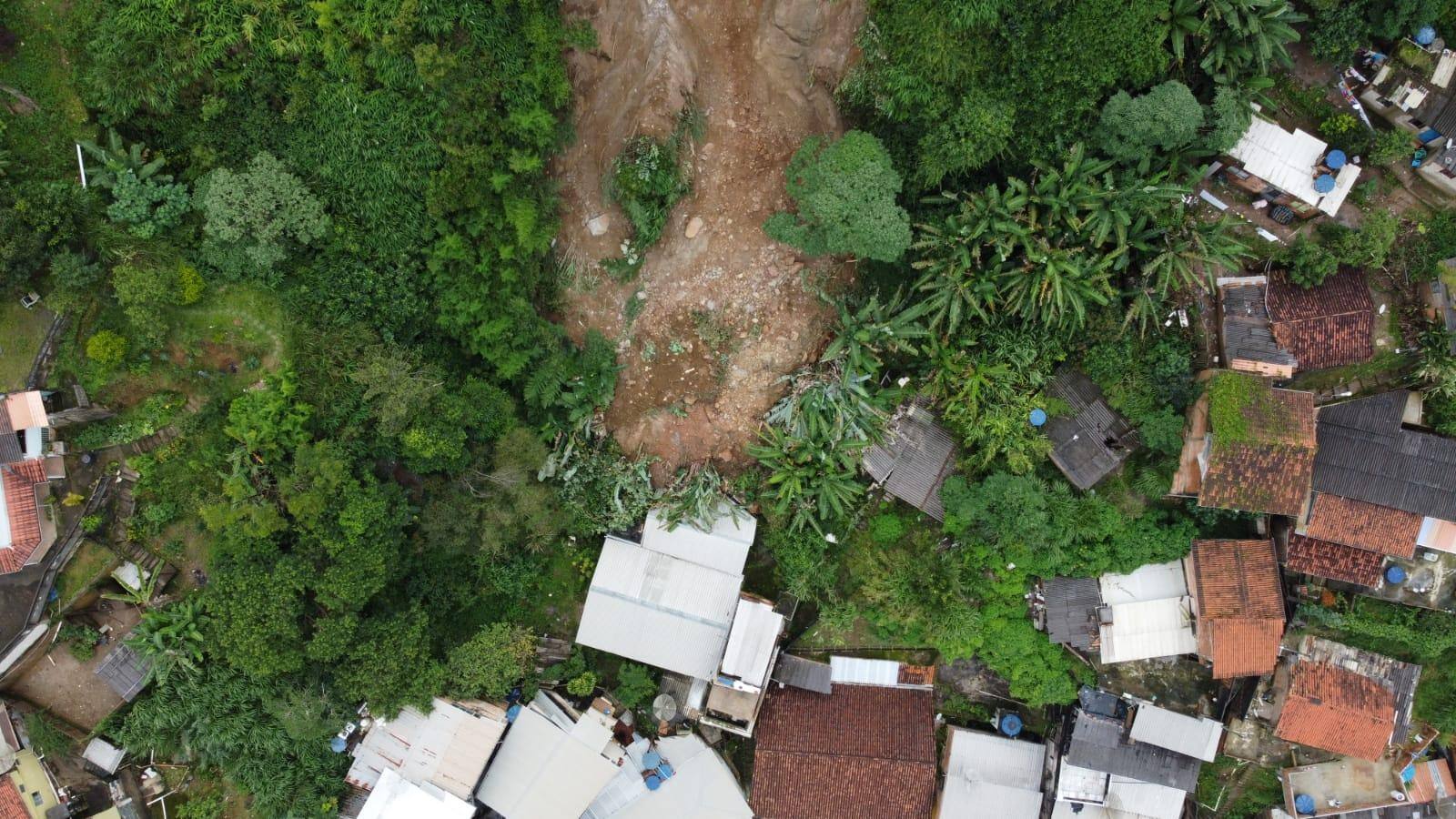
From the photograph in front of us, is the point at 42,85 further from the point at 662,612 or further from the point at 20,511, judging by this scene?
the point at 662,612

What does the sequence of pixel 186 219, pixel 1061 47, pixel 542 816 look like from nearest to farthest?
pixel 1061 47 → pixel 186 219 → pixel 542 816

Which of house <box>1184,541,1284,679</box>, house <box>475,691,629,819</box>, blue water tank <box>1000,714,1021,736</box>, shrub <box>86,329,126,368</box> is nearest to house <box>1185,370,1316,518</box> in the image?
house <box>1184,541,1284,679</box>

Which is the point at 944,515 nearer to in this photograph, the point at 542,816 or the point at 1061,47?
the point at 1061,47

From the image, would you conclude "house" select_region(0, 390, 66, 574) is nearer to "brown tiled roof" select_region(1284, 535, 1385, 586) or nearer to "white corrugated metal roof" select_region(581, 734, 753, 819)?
"white corrugated metal roof" select_region(581, 734, 753, 819)

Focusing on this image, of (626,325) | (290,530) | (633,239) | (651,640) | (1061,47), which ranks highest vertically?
(1061,47)

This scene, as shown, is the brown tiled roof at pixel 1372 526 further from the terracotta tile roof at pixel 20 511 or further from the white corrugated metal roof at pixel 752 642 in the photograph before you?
the terracotta tile roof at pixel 20 511

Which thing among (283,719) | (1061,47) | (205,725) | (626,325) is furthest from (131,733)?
(1061,47)
